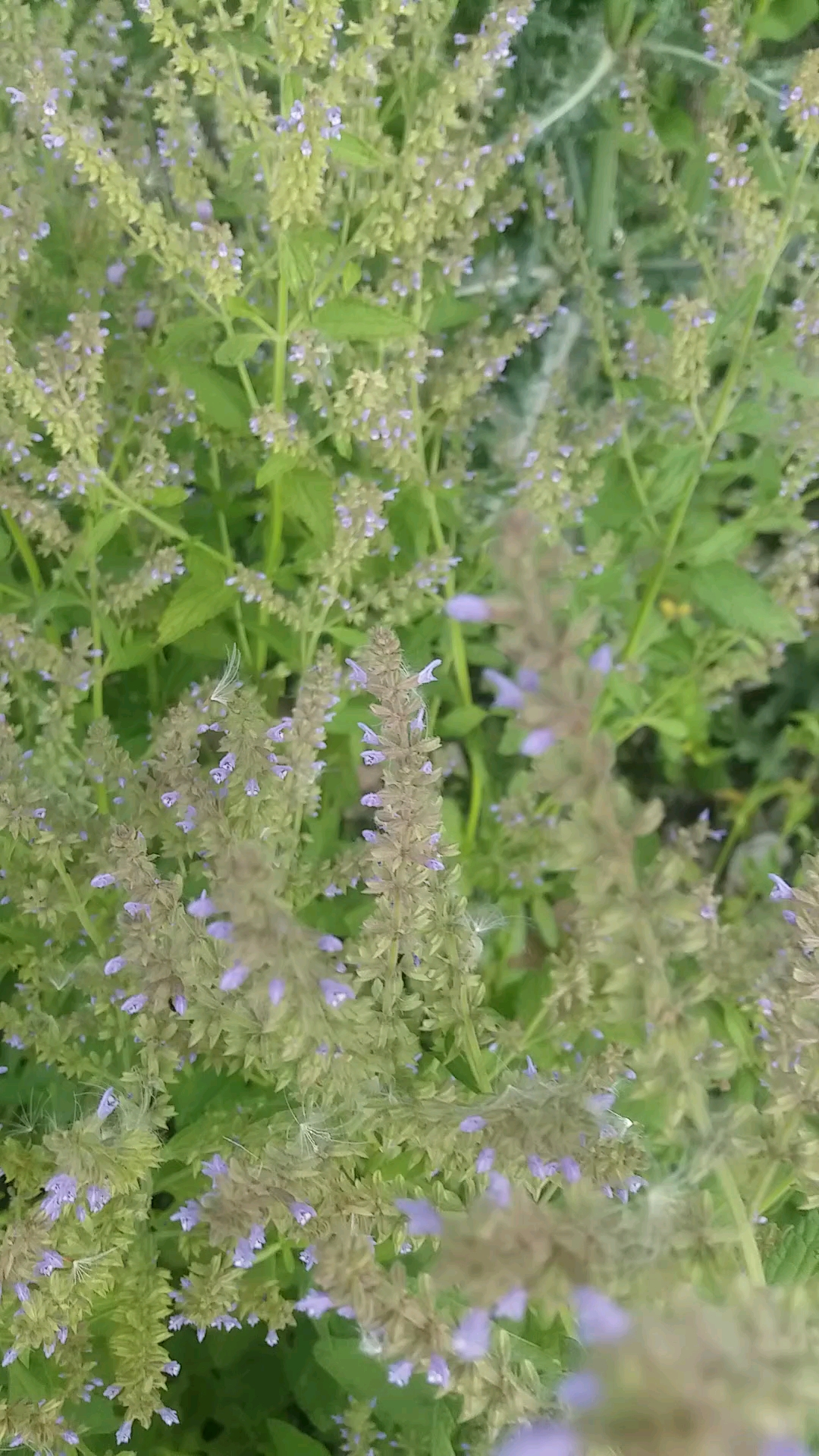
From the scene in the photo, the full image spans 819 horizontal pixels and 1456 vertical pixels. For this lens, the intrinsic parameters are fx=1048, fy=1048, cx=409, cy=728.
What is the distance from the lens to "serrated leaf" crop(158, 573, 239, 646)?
4.96 ft

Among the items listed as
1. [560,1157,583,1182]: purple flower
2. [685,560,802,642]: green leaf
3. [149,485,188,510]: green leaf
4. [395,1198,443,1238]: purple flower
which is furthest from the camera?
[685,560,802,642]: green leaf

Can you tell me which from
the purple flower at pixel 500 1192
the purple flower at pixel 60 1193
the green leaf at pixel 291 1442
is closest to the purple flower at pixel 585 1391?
the purple flower at pixel 500 1192

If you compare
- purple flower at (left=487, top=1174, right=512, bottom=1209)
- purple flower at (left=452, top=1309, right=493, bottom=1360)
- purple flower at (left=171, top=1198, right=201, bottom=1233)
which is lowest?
purple flower at (left=171, top=1198, right=201, bottom=1233)

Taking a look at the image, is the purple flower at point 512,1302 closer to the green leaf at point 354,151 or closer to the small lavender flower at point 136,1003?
the small lavender flower at point 136,1003

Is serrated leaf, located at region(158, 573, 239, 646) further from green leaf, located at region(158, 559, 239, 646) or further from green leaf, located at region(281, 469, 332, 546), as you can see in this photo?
green leaf, located at region(281, 469, 332, 546)

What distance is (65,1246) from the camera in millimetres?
999

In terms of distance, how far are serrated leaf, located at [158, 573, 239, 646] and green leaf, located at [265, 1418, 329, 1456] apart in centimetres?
112

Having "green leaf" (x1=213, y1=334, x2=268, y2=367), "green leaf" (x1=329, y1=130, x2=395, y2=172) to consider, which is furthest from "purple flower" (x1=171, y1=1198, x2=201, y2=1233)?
"green leaf" (x1=329, y1=130, x2=395, y2=172)

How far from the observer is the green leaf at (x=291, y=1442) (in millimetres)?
1405

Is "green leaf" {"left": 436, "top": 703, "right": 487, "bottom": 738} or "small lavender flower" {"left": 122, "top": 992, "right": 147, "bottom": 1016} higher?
"small lavender flower" {"left": 122, "top": 992, "right": 147, "bottom": 1016}

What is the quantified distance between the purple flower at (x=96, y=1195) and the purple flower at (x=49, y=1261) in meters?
0.05

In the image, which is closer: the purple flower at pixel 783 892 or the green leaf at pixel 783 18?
the purple flower at pixel 783 892

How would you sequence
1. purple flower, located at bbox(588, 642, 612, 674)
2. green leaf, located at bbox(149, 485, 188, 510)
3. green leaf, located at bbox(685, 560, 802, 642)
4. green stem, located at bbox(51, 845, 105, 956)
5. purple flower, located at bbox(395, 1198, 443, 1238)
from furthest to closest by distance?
green leaf, located at bbox(685, 560, 802, 642), green leaf, located at bbox(149, 485, 188, 510), green stem, located at bbox(51, 845, 105, 956), purple flower, located at bbox(395, 1198, 443, 1238), purple flower, located at bbox(588, 642, 612, 674)

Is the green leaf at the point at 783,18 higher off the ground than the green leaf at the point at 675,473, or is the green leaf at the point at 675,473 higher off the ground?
the green leaf at the point at 783,18
